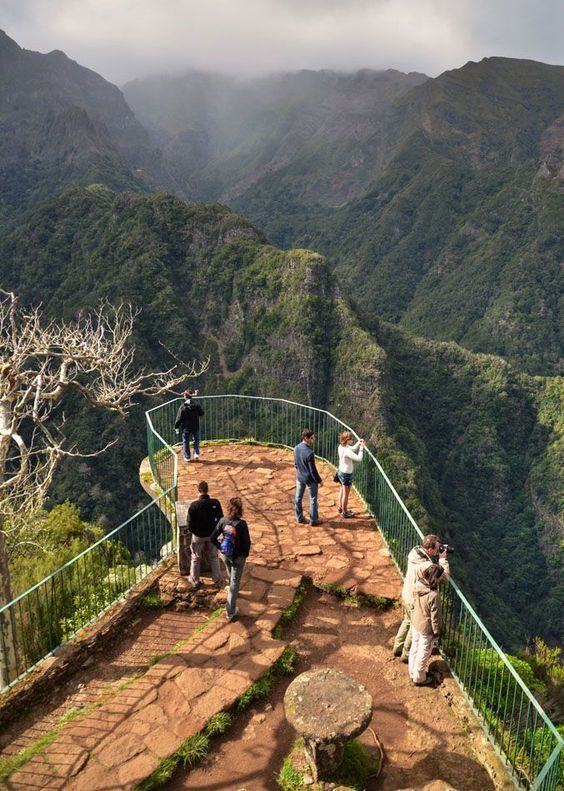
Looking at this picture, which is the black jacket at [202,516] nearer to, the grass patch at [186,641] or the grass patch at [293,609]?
the grass patch at [186,641]

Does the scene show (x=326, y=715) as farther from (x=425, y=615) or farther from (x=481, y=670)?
(x=481, y=670)

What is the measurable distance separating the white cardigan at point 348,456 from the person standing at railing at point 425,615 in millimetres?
3177

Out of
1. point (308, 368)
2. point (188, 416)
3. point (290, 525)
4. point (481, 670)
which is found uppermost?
point (308, 368)

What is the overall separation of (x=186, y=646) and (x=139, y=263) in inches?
3235

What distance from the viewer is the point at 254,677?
615 cm

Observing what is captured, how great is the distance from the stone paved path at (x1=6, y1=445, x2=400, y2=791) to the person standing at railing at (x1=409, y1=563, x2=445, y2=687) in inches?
59.4

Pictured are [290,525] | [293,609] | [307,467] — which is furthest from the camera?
[290,525]

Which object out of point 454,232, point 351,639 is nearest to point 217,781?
point 351,639

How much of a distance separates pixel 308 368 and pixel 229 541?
69080 millimetres

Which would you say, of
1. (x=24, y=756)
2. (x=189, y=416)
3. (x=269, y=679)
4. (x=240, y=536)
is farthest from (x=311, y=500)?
(x=24, y=756)

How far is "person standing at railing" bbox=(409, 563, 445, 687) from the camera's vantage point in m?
5.88

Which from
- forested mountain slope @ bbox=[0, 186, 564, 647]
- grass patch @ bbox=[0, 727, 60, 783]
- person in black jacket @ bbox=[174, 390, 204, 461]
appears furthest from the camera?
forested mountain slope @ bbox=[0, 186, 564, 647]

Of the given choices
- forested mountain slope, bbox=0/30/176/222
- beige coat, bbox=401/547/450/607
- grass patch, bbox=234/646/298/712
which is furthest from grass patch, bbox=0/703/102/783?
forested mountain slope, bbox=0/30/176/222

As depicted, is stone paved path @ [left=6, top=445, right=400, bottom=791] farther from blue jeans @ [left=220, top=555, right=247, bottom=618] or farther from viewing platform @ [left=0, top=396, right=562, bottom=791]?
blue jeans @ [left=220, top=555, right=247, bottom=618]
